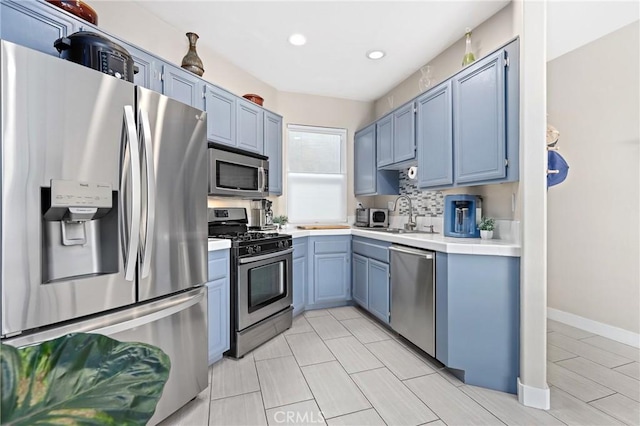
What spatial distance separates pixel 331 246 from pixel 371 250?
1.79 ft

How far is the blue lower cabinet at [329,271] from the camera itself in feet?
11.0

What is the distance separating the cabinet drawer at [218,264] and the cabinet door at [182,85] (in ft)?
4.04

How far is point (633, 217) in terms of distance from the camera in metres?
2.53

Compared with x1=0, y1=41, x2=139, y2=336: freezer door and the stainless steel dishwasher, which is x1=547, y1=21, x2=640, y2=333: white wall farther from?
x1=0, y1=41, x2=139, y2=336: freezer door

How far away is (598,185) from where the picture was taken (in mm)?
2756

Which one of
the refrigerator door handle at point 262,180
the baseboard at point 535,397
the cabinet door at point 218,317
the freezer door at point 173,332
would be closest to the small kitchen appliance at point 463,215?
the baseboard at point 535,397

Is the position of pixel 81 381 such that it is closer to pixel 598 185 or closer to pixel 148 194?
pixel 148 194

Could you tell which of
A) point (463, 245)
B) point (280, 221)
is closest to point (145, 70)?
point (280, 221)

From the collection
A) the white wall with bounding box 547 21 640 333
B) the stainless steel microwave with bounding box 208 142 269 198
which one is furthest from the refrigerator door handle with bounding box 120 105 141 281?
the white wall with bounding box 547 21 640 333

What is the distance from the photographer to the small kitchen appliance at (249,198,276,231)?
11.1 feet

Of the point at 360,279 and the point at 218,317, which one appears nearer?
the point at 218,317

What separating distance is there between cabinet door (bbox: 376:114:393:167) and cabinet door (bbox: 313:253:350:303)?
1.19 meters

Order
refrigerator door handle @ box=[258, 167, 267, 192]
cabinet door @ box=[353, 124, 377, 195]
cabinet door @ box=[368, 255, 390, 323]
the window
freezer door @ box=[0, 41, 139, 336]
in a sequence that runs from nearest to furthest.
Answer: freezer door @ box=[0, 41, 139, 336] → cabinet door @ box=[368, 255, 390, 323] → refrigerator door handle @ box=[258, 167, 267, 192] → cabinet door @ box=[353, 124, 377, 195] → the window

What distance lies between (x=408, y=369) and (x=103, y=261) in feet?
6.59
